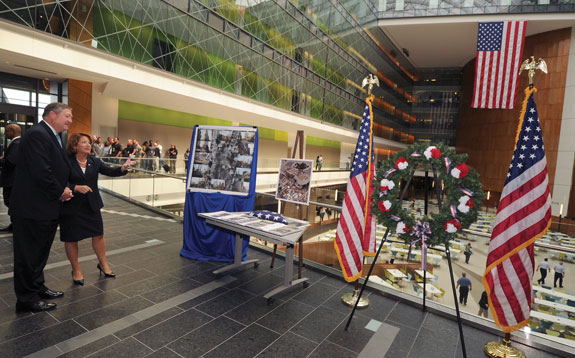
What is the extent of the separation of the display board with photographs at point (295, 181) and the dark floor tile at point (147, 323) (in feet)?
7.68

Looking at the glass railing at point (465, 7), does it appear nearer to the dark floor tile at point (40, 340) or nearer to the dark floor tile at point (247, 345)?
the dark floor tile at point (247, 345)

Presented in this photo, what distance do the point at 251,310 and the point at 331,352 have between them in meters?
1.08

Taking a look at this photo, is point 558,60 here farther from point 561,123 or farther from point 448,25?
point 448,25

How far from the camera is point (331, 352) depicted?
291cm

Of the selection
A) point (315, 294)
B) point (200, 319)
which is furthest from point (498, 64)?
point (200, 319)

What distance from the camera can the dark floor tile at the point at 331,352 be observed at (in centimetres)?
286

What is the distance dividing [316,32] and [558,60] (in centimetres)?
1844

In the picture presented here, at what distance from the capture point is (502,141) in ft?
89.8

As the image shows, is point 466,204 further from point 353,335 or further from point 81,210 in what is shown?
point 81,210

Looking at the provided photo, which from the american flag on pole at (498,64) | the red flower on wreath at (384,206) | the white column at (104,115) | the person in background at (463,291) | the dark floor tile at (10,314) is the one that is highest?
the american flag on pole at (498,64)

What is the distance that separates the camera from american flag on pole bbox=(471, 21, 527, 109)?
17359mm

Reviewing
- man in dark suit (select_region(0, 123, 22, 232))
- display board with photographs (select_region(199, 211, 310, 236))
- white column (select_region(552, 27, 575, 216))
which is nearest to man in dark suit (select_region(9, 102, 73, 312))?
display board with photographs (select_region(199, 211, 310, 236))

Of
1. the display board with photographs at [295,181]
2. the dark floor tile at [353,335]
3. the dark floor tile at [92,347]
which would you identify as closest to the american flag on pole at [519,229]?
the dark floor tile at [353,335]

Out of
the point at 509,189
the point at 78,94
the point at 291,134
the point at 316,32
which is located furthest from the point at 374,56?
the point at 509,189
